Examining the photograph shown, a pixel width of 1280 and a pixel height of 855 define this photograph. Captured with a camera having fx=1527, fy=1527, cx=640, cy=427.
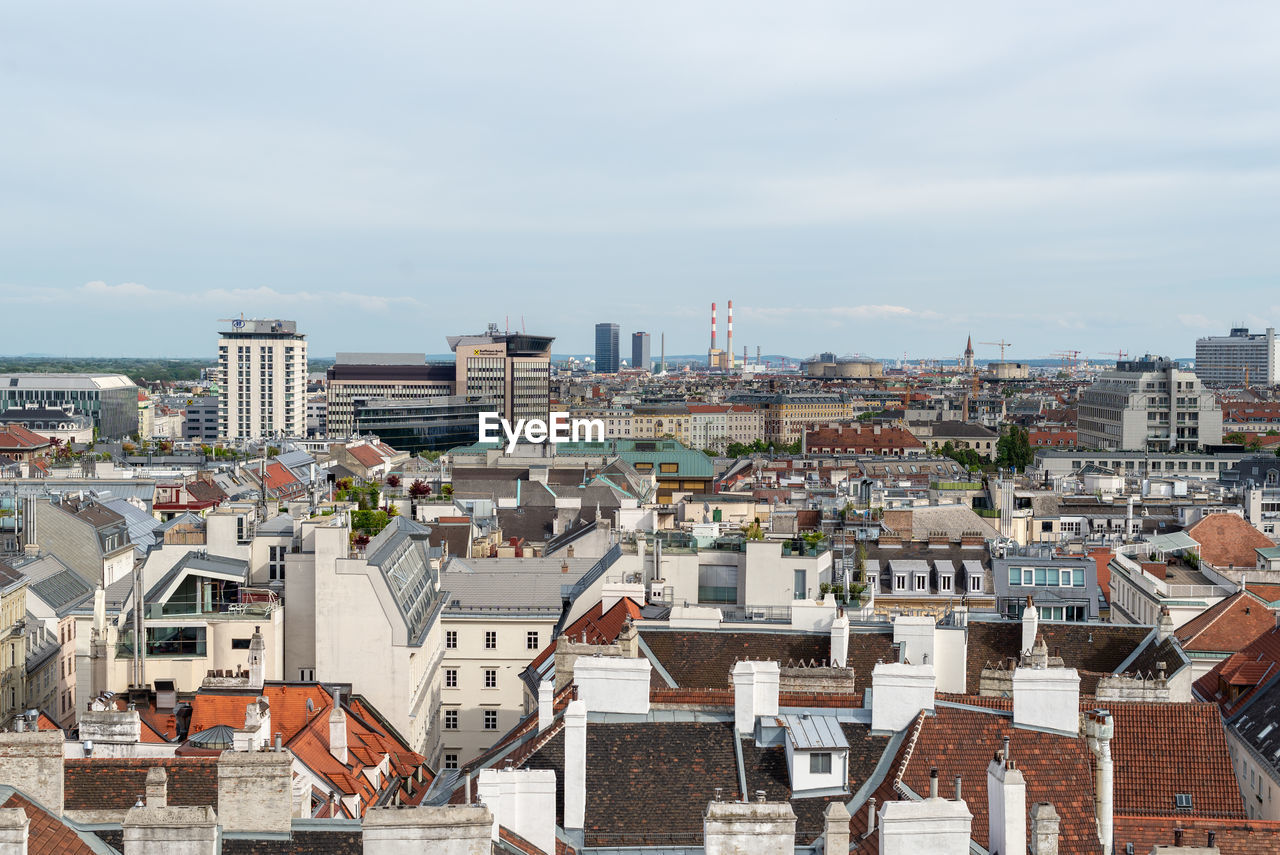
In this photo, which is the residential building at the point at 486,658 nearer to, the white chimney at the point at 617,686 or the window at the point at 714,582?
the window at the point at 714,582

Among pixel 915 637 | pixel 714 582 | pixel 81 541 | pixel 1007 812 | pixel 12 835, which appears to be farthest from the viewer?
pixel 81 541

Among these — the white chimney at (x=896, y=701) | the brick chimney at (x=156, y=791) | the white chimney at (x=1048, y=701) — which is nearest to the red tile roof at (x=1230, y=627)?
the white chimney at (x=1048, y=701)

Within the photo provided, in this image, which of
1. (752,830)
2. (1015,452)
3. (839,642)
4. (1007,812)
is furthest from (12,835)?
(1015,452)

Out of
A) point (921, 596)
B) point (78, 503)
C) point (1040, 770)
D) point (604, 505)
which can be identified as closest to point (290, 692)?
point (1040, 770)

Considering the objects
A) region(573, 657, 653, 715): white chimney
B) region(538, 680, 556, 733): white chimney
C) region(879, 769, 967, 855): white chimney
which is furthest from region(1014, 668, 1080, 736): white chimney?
region(538, 680, 556, 733): white chimney

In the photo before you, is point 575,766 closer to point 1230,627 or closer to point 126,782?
point 126,782

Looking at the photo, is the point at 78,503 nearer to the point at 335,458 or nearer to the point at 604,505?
the point at 604,505

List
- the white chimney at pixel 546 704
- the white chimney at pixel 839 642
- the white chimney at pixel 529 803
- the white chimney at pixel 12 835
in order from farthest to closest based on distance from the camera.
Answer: the white chimney at pixel 839 642 < the white chimney at pixel 546 704 < the white chimney at pixel 529 803 < the white chimney at pixel 12 835

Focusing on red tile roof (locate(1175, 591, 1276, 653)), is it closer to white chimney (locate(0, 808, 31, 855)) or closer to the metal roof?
the metal roof
